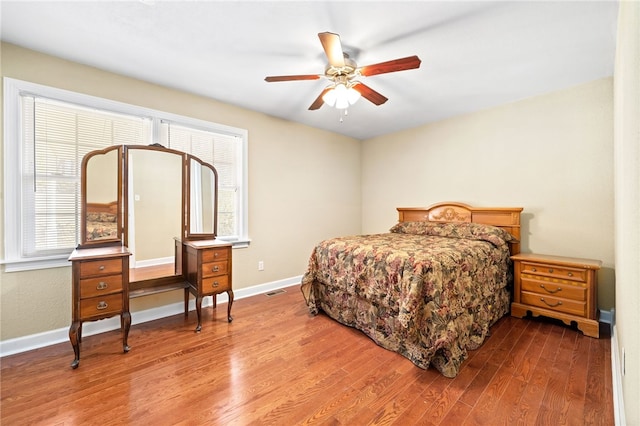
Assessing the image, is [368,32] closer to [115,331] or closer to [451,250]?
[451,250]

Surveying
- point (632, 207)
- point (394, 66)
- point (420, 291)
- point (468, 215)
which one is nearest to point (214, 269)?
point (420, 291)

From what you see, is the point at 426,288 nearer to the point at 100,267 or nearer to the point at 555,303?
the point at 555,303

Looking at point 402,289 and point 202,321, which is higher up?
point 402,289

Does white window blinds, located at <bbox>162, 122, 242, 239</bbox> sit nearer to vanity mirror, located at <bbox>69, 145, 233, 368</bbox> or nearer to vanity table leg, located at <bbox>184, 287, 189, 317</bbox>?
vanity mirror, located at <bbox>69, 145, 233, 368</bbox>

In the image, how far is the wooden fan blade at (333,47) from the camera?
1.62 meters

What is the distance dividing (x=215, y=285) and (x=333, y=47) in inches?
93.0

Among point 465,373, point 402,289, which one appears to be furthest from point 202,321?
point 465,373

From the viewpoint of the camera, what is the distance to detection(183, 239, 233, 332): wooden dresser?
2531mm

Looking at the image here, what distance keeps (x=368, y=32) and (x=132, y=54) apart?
6.62 ft

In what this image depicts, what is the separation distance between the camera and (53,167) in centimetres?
223

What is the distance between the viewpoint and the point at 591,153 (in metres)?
2.70

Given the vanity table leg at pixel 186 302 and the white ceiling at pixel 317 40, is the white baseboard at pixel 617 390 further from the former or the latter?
the vanity table leg at pixel 186 302

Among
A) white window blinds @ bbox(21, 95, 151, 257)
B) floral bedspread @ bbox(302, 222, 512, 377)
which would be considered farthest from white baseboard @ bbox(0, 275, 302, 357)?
floral bedspread @ bbox(302, 222, 512, 377)

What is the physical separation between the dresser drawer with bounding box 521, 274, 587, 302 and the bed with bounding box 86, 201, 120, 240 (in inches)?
164
